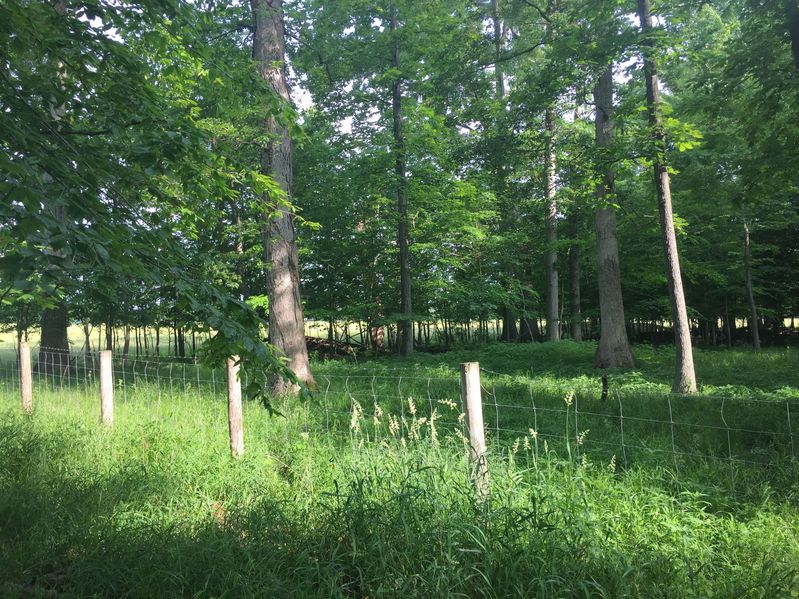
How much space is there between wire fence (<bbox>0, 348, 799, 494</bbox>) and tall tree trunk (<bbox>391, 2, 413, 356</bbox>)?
811 cm

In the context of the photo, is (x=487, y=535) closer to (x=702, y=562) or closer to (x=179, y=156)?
(x=702, y=562)

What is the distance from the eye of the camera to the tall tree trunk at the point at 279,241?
877cm

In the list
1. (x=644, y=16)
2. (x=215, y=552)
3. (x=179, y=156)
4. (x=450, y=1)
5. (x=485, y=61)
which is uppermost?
(x=450, y=1)

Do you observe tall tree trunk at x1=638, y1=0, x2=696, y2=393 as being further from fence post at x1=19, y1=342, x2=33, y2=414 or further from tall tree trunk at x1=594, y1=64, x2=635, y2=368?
fence post at x1=19, y1=342, x2=33, y2=414

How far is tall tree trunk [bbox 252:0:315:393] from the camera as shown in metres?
8.77

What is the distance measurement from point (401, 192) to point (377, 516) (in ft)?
49.6

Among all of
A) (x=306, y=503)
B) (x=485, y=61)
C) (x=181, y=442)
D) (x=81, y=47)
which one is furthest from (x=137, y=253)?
(x=485, y=61)

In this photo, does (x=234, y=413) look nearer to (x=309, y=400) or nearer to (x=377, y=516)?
(x=377, y=516)

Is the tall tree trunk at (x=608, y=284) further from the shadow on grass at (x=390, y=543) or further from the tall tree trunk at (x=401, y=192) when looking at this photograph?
the shadow on grass at (x=390, y=543)

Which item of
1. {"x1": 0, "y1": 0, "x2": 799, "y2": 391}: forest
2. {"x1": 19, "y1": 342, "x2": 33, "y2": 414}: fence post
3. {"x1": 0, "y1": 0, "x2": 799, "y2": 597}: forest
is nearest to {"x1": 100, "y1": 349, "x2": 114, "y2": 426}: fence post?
{"x1": 0, "y1": 0, "x2": 799, "y2": 597}: forest

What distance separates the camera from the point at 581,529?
10.3 ft

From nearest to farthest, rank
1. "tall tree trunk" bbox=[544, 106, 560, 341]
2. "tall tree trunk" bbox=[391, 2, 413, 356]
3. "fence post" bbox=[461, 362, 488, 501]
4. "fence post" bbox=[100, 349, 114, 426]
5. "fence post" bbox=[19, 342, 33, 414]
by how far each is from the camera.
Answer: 1. "fence post" bbox=[461, 362, 488, 501]
2. "fence post" bbox=[100, 349, 114, 426]
3. "fence post" bbox=[19, 342, 33, 414]
4. "tall tree trunk" bbox=[391, 2, 413, 356]
5. "tall tree trunk" bbox=[544, 106, 560, 341]

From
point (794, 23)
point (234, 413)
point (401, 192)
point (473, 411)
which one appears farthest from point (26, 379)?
point (794, 23)

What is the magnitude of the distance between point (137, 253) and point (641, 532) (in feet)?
11.5
